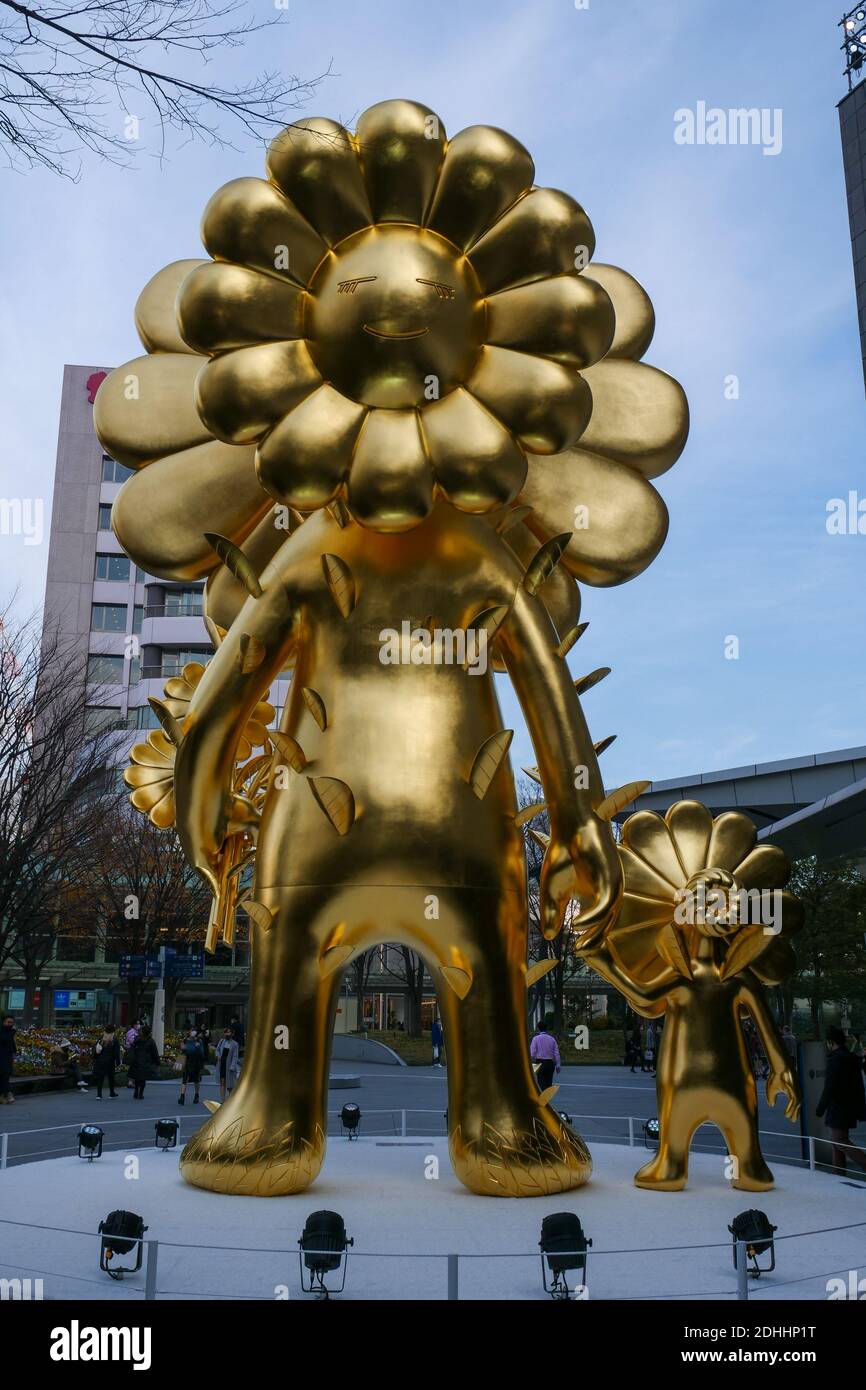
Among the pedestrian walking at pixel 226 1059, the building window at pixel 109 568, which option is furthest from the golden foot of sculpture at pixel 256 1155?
the building window at pixel 109 568

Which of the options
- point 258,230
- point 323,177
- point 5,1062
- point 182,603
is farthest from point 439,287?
point 182,603

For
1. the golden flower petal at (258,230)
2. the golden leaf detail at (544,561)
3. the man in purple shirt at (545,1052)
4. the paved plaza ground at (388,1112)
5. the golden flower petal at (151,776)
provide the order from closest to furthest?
the golden flower petal at (258,230) < the golden leaf detail at (544,561) < the golden flower petal at (151,776) < the paved plaza ground at (388,1112) < the man in purple shirt at (545,1052)

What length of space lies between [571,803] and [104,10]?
4.39 m

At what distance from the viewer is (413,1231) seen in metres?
5.95

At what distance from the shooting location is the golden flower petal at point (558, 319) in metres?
6.63

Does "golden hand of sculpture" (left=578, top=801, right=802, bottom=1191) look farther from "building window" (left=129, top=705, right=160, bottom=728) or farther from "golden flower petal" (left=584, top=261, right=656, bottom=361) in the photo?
"building window" (left=129, top=705, right=160, bottom=728)

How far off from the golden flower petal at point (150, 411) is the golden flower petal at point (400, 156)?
6.09 feet

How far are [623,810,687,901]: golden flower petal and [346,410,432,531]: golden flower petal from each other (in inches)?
108

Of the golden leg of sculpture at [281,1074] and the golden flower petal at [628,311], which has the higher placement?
the golden flower petal at [628,311]

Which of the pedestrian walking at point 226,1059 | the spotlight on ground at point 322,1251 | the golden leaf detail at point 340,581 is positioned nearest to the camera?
the spotlight on ground at point 322,1251

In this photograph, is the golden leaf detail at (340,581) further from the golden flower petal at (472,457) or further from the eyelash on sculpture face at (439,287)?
the eyelash on sculpture face at (439,287)

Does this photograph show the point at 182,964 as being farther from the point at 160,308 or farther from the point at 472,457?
the point at 472,457
